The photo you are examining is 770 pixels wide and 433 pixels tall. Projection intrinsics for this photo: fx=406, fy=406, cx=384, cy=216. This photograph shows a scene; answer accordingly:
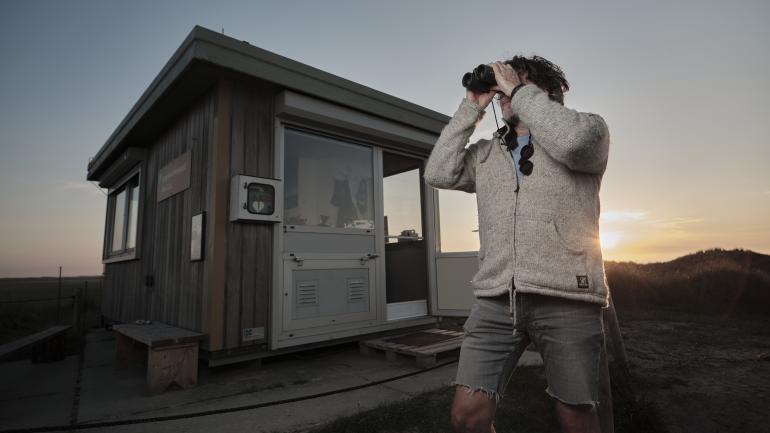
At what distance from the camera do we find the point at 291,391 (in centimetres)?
277

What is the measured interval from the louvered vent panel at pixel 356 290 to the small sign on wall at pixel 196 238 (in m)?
1.34

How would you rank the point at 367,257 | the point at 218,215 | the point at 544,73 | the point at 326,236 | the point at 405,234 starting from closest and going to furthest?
1. the point at 544,73
2. the point at 218,215
3. the point at 326,236
4. the point at 367,257
5. the point at 405,234

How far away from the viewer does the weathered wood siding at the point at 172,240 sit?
3465 millimetres

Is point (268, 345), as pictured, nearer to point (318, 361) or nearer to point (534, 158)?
point (318, 361)

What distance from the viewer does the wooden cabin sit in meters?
3.21

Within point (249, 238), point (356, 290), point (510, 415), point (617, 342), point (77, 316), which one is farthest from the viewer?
point (77, 316)

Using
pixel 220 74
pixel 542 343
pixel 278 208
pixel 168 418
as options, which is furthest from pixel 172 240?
pixel 542 343

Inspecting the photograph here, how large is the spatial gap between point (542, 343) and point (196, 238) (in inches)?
119

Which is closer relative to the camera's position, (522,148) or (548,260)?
(548,260)

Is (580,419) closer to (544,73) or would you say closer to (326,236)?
(544,73)

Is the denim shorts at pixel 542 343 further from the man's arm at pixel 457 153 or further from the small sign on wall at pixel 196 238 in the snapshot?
the small sign on wall at pixel 196 238

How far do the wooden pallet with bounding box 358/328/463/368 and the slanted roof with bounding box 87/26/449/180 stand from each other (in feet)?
7.16

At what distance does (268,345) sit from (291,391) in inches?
25.3

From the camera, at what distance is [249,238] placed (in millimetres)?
3299
